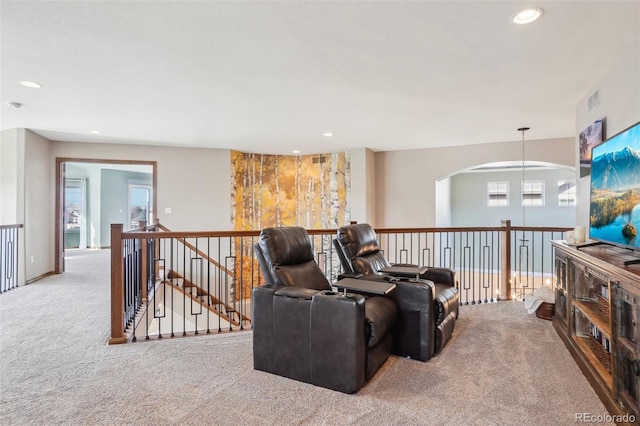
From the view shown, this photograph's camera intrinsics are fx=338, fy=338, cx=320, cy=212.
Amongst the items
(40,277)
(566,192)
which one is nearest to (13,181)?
(40,277)

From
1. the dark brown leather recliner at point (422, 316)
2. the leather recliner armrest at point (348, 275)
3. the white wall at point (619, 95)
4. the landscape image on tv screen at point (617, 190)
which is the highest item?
the white wall at point (619, 95)

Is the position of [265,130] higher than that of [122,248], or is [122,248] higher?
[265,130]

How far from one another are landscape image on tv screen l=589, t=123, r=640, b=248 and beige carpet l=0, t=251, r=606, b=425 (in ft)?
3.42

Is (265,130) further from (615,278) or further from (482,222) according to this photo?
(482,222)

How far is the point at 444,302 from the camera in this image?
283 cm

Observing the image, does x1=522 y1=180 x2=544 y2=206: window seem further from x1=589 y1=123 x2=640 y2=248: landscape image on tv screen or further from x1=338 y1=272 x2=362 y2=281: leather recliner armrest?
x1=338 y1=272 x2=362 y2=281: leather recliner armrest

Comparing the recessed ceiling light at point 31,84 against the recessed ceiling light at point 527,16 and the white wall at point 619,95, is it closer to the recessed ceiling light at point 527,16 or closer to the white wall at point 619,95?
the recessed ceiling light at point 527,16

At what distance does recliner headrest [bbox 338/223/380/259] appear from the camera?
321cm

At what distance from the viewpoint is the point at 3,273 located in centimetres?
492

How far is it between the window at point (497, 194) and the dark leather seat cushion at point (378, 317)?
8243 millimetres

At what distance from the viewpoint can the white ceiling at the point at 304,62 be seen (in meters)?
2.13

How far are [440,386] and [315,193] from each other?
17.5 feet

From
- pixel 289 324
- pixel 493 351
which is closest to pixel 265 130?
pixel 289 324

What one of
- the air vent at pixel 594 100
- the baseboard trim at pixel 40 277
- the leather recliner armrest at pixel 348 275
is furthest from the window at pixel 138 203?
the air vent at pixel 594 100
